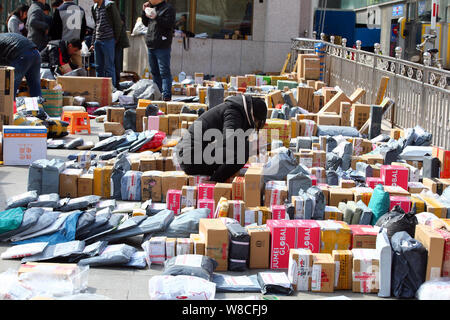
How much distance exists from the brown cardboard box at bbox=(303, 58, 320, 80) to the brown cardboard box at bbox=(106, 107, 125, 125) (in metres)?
6.06

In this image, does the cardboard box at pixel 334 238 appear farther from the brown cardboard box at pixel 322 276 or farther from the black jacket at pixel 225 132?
the black jacket at pixel 225 132

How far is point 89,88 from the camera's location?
13.2m

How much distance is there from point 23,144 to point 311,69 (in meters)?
8.86

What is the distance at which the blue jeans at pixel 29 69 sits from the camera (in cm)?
1063

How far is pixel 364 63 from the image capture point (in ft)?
44.9

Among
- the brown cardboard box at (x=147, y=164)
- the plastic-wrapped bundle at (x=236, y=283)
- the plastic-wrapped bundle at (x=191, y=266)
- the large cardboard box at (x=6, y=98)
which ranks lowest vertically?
the plastic-wrapped bundle at (x=236, y=283)

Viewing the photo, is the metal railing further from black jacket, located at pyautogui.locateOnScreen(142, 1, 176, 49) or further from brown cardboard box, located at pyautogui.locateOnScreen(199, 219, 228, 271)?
brown cardboard box, located at pyautogui.locateOnScreen(199, 219, 228, 271)

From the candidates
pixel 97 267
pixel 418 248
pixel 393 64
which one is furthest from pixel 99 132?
pixel 418 248

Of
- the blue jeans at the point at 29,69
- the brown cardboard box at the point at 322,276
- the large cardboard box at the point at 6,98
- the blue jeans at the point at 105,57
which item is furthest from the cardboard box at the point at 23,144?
the blue jeans at the point at 105,57

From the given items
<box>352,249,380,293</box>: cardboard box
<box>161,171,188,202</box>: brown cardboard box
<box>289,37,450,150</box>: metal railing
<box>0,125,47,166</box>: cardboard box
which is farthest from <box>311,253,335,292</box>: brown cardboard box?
<box>289,37,450,150</box>: metal railing

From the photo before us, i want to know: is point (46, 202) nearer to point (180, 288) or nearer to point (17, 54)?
point (180, 288)

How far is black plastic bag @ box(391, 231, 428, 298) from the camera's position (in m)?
4.91

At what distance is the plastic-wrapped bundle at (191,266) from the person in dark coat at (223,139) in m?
2.09
